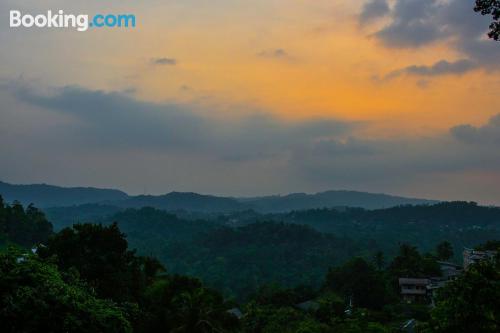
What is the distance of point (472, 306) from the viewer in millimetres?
14766

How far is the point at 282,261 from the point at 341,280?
46.0m

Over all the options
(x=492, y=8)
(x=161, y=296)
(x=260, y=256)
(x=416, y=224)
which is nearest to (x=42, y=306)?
(x=492, y=8)

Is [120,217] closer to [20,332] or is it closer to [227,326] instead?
[227,326]

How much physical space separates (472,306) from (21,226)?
2104 inches

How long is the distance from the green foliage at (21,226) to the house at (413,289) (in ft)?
137

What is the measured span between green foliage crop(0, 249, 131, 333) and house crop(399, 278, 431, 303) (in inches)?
1716

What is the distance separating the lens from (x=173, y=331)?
22.3 meters

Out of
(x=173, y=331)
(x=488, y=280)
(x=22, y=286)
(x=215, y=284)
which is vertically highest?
(x=22, y=286)

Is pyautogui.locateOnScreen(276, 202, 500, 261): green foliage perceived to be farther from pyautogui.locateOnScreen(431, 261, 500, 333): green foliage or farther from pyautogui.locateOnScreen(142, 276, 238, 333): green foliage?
pyautogui.locateOnScreen(431, 261, 500, 333): green foliage

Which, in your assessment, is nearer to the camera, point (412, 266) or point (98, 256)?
point (98, 256)

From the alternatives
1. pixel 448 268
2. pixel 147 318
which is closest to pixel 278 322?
pixel 147 318

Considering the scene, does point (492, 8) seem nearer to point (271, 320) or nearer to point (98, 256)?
point (98, 256)

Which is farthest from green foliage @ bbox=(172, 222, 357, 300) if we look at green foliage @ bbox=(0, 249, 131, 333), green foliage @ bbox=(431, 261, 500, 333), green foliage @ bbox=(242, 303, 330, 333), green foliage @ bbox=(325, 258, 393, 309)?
green foliage @ bbox=(0, 249, 131, 333)

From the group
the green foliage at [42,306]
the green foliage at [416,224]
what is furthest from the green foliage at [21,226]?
the green foliage at [416,224]
